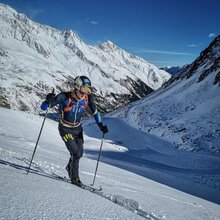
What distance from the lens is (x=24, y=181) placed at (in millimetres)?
4023

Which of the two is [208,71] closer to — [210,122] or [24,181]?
[210,122]

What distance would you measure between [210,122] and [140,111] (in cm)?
1817

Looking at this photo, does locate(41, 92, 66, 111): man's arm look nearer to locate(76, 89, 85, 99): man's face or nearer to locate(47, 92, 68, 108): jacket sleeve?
locate(47, 92, 68, 108): jacket sleeve

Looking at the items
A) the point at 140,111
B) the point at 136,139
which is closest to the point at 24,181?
the point at 136,139

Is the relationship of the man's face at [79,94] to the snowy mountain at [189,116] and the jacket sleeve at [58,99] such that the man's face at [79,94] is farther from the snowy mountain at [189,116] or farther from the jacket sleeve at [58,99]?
the snowy mountain at [189,116]

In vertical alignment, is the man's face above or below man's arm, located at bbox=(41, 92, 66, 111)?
above

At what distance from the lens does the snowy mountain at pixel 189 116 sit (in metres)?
31.9

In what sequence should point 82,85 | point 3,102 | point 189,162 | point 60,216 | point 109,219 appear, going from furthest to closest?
point 3,102 < point 189,162 < point 82,85 < point 109,219 < point 60,216

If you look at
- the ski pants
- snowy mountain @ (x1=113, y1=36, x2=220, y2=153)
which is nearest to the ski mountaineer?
the ski pants

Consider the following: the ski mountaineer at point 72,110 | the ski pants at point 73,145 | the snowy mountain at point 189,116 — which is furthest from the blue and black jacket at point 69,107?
the snowy mountain at point 189,116

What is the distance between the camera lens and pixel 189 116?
3850 centimetres

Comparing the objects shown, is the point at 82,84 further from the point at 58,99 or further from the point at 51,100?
the point at 51,100

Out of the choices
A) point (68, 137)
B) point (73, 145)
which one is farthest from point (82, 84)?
point (73, 145)

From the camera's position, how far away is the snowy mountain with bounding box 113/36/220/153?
105ft
